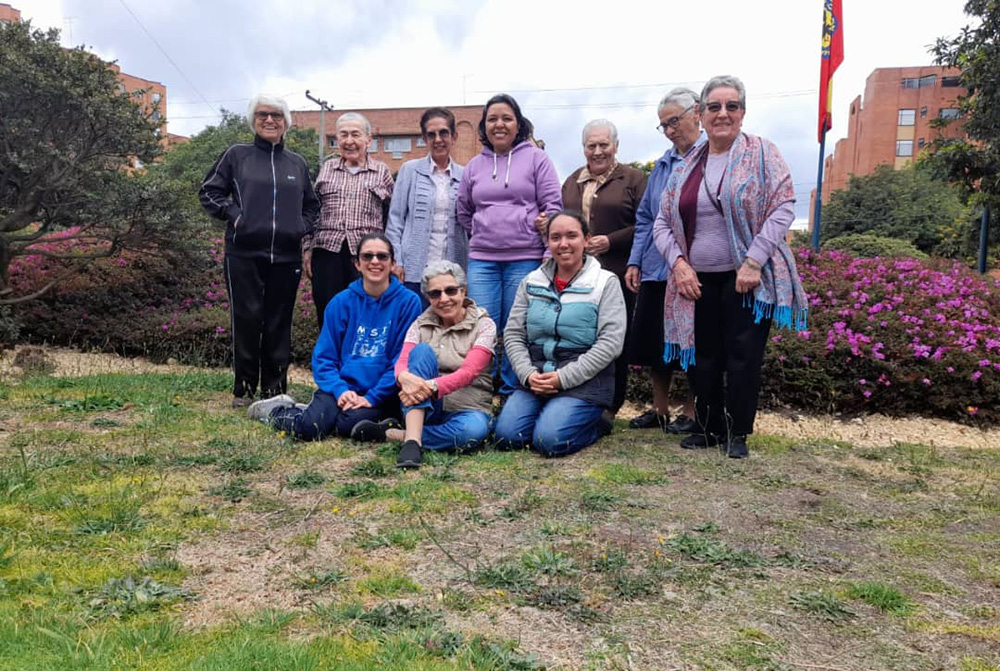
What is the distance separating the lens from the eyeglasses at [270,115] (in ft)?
18.0

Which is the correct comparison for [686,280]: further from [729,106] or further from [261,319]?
[261,319]

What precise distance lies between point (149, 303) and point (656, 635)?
992cm

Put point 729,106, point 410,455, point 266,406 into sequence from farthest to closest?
1. point 266,406
2. point 729,106
3. point 410,455

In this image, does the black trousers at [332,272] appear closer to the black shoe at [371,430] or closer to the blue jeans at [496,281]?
the blue jeans at [496,281]

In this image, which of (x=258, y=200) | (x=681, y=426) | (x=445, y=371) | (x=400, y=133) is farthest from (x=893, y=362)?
(x=400, y=133)

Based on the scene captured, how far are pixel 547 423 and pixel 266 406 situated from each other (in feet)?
6.79

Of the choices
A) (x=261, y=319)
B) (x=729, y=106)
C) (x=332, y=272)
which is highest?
(x=729, y=106)

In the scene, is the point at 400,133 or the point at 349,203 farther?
the point at 400,133

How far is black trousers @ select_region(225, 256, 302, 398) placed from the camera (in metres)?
5.59

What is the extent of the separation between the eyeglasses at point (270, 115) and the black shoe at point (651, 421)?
3.42 m

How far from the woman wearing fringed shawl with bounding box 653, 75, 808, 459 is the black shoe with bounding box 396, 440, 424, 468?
1629 millimetres

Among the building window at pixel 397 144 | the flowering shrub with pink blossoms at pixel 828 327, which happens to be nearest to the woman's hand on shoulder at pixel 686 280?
the flowering shrub with pink blossoms at pixel 828 327

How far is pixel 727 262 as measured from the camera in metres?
4.46

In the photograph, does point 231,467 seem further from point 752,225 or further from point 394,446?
point 752,225
